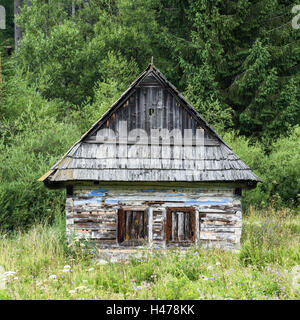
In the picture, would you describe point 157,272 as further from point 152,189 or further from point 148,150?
point 148,150

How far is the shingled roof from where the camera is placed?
7969 mm

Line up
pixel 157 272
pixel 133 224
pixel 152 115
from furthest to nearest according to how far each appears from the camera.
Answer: pixel 152 115 < pixel 133 224 < pixel 157 272

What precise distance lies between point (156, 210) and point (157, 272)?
209 cm

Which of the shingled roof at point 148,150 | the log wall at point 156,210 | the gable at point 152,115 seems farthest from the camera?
the gable at point 152,115

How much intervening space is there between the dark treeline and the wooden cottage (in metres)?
6.11

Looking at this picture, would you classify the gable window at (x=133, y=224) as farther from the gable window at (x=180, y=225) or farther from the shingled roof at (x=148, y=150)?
the shingled roof at (x=148, y=150)

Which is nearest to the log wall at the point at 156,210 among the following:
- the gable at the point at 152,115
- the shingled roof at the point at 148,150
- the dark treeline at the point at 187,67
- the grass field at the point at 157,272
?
the grass field at the point at 157,272

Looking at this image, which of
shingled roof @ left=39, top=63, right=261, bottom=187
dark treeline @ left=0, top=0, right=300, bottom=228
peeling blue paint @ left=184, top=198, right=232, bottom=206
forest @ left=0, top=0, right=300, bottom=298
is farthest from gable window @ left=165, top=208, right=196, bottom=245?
dark treeline @ left=0, top=0, right=300, bottom=228

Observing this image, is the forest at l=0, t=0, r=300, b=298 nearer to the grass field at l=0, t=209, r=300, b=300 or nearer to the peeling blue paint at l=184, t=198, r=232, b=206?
the peeling blue paint at l=184, t=198, r=232, b=206

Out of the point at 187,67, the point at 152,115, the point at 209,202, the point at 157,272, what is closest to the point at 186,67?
the point at 187,67

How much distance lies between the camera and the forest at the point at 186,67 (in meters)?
15.1

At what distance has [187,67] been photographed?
60.9ft

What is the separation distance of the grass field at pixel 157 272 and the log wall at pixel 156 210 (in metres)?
0.42
